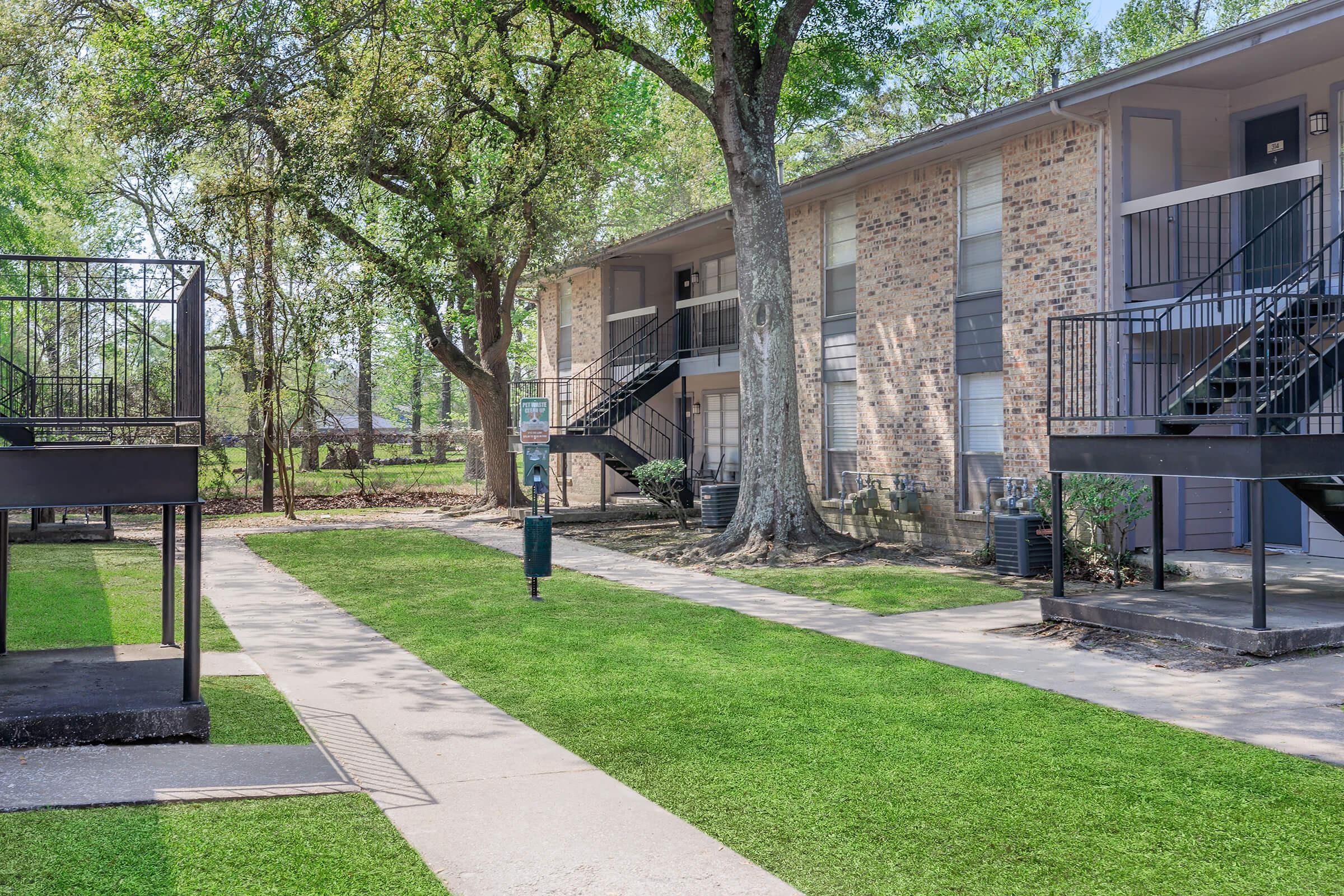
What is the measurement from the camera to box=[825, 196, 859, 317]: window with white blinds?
693 inches

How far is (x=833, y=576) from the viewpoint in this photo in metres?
13.3

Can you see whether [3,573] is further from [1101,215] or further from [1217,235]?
[1217,235]

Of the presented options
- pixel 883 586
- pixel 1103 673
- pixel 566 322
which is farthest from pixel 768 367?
pixel 566 322

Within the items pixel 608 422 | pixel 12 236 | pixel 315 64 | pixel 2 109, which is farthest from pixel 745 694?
pixel 12 236

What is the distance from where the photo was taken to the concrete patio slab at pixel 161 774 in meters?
4.98

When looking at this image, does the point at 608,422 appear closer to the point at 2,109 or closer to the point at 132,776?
the point at 2,109

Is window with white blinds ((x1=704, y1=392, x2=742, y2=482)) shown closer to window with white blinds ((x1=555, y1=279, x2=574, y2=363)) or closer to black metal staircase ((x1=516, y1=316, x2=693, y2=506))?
black metal staircase ((x1=516, y1=316, x2=693, y2=506))

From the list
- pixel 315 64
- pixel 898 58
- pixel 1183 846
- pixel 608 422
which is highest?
pixel 898 58

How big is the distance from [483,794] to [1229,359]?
7.40 m

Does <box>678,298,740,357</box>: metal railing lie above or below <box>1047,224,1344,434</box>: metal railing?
above

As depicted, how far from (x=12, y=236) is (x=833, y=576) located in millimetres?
28859

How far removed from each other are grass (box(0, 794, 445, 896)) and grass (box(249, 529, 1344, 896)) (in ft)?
4.29

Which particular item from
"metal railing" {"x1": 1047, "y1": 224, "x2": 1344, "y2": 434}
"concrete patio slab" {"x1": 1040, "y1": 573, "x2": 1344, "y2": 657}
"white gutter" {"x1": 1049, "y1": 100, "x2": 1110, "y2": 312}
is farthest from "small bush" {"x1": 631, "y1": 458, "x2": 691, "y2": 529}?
"concrete patio slab" {"x1": 1040, "y1": 573, "x2": 1344, "y2": 657}

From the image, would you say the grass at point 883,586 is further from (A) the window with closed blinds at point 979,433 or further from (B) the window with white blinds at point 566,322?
(B) the window with white blinds at point 566,322
